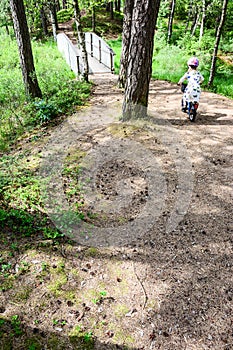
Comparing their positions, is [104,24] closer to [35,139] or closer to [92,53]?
[92,53]

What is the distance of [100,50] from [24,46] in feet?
27.9

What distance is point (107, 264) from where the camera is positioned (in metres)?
4.03

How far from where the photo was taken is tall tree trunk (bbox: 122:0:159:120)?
21.8ft

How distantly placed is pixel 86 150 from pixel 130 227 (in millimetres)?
2939

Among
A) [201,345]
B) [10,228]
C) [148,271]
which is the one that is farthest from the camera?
[10,228]

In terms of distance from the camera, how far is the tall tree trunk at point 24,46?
8.73 meters

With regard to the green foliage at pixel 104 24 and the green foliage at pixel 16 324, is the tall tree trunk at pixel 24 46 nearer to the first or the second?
the green foliage at pixel 16 324

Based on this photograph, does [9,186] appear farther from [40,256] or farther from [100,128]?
[100,128]

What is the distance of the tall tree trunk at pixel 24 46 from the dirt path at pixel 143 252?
156 inches

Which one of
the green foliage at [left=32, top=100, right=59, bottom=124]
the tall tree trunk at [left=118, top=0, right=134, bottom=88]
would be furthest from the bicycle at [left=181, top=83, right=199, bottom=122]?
the green foliage at [left=32, top=100, right=59, bottom=124]

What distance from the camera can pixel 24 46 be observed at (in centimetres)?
937

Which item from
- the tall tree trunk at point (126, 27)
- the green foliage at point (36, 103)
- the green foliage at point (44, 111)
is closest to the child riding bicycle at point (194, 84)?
the tall tree trunk at point (126, 27)

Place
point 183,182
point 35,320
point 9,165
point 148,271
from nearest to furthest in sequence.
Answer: point 35,320 → point 148,271 → point 183,182 → point 9,165

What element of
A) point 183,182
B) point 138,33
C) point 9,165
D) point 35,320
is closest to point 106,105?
point 138,33
